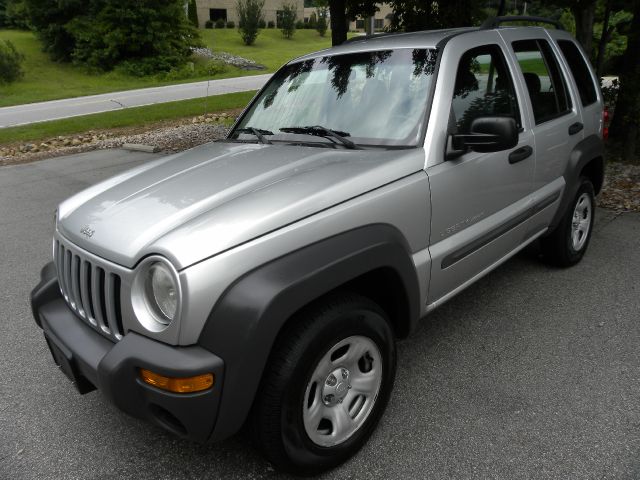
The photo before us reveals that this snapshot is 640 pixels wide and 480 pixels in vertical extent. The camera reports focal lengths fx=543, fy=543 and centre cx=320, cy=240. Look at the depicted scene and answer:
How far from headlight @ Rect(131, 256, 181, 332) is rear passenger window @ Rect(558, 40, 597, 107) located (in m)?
3.50

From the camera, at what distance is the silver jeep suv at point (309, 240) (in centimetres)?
194

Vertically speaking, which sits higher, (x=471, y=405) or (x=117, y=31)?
(x=117, y=31)

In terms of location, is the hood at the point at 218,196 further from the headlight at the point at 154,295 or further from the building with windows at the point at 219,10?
the building with windows at the point at 219,10

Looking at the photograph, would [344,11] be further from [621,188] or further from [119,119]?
[119,119]

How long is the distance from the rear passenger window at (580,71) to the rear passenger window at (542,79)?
0.27 m

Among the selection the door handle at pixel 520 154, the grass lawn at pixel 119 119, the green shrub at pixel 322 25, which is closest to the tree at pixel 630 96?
the door handle at pixel 520 154

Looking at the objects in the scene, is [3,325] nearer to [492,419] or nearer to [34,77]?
[492,419]

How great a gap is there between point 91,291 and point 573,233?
11.9 feet

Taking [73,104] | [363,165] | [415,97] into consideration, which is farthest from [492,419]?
[73,104]

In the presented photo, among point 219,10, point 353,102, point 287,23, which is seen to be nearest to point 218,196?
point 353,102

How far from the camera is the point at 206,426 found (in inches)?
76.9

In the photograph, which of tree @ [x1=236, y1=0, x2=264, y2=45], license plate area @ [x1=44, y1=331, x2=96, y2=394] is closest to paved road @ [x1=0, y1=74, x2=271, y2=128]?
license plate area @ [x1=44, y1=331, x2=96, y2=394]

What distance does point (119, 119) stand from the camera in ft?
47.3

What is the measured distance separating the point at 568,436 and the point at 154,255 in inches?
80.2
